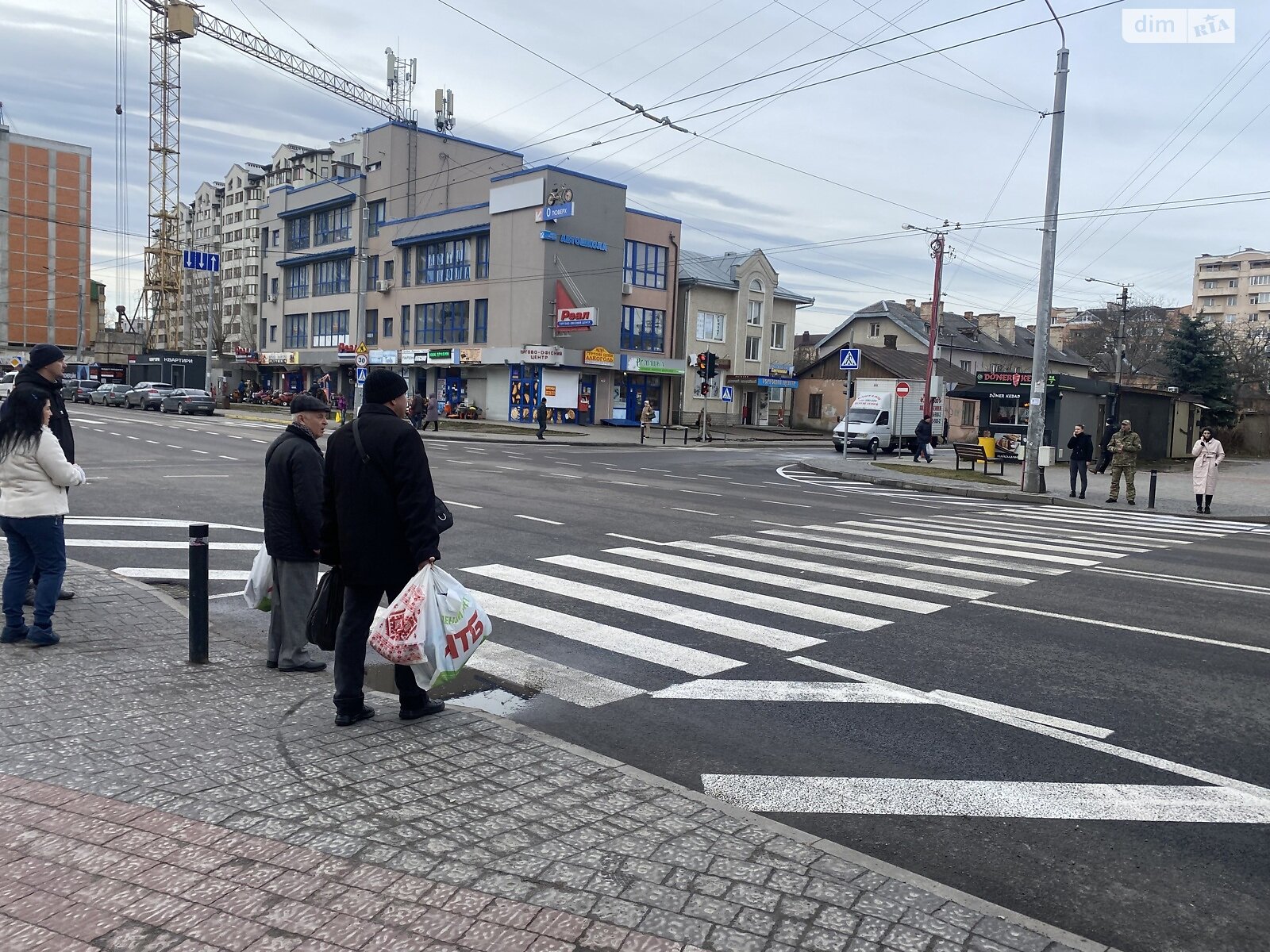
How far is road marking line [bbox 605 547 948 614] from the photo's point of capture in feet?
28.6

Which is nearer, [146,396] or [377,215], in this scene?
[146,396]

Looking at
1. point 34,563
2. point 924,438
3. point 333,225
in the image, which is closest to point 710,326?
point 924,438

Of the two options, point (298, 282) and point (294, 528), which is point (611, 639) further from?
point (298, 282)

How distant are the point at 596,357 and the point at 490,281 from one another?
24.4ft

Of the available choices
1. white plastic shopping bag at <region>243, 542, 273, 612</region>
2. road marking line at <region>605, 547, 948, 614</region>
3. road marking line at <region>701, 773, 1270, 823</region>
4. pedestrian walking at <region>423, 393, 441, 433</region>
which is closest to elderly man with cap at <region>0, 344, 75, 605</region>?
white plastic shopping bag at <region>243, 542, 273, 612</region>

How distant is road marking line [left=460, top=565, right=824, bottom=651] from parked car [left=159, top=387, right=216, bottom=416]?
1717 inches

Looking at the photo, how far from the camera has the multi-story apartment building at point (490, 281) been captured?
46594 mm

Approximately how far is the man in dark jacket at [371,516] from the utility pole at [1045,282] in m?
19.5

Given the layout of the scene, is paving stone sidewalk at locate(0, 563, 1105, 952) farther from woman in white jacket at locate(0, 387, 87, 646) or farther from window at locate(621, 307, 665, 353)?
window at locate(621, 307, 665, 353)

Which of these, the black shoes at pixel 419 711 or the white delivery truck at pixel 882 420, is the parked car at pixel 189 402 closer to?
the white delivery truck at pixel 882 420

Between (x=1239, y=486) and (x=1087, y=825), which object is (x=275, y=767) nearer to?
(x=1087, y=825)

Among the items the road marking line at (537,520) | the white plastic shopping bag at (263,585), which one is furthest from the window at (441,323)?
the white plastic shopping bag at (263,585)

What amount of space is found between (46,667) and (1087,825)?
5.98 m

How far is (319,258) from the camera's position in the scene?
2478 inches
